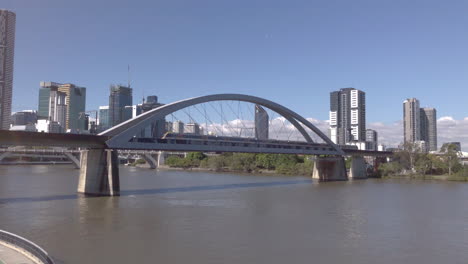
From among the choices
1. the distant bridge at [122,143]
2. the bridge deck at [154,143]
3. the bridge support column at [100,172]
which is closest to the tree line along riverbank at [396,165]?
the bridge deck at [154,143]

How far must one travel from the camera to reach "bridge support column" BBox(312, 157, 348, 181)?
2965 inches

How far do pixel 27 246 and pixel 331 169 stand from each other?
68.0 meters

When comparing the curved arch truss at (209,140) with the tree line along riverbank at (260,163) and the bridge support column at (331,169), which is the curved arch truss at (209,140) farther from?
the tree line along riverbank at (260,163)

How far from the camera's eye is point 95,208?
29.5 m

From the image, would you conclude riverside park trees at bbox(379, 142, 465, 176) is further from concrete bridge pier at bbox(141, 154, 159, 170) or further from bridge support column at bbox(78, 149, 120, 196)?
concrete bridge pier at bbox(141, 154, 159, 170)

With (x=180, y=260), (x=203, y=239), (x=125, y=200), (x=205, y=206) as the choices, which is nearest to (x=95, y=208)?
(x=125, y=200)

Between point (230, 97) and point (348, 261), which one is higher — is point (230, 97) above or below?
above

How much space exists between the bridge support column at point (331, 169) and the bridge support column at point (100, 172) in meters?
46.6

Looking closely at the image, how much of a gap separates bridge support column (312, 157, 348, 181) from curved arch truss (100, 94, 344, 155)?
191 cm

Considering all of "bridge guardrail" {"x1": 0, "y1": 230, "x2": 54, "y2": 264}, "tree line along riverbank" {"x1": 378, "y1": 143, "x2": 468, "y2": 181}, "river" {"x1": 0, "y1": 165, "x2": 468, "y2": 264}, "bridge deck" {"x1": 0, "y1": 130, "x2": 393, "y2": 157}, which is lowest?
"river" {"x1": 0, "y1": 165, "x2": 468, "y2": 264}

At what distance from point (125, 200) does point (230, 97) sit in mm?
24197

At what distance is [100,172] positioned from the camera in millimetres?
37094

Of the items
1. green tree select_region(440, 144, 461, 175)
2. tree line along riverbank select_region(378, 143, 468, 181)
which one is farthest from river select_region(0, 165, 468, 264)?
green tree select_region(440, 144, 461, 175)

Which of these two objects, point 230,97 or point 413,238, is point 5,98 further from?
point 413,238
